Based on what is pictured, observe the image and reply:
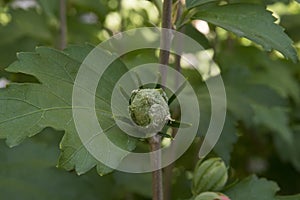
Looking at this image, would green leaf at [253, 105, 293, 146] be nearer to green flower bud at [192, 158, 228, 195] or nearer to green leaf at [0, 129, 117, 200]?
green leaf at [0, 129, 117, 200]

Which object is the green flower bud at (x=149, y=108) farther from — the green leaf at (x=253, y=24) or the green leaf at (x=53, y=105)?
the green leaf at (x=253, y=24)

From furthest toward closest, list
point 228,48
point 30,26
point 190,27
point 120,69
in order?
point 228,48, point 30,26, point 190,27, point 120,69

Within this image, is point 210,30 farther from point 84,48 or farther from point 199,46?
point 84,48

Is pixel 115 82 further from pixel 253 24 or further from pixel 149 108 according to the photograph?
pixel 253 24

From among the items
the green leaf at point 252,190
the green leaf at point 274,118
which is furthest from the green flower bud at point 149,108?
the green leaf at point 274,118

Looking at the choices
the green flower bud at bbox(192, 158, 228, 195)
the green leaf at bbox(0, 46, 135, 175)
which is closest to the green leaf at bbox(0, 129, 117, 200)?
the green flower bud at bbox(192, 158, 228, 195)

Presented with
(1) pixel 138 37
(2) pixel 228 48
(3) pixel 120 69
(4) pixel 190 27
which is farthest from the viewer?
(2) pixel 228 48

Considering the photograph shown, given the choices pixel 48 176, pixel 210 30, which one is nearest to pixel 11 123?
pixel 48 176
